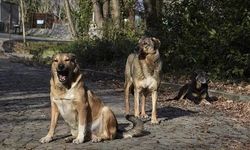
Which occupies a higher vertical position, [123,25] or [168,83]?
[123,25]

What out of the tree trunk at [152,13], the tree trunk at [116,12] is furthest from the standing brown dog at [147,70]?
the tree trunk at [116,12]

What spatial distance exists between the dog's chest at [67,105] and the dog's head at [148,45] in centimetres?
244

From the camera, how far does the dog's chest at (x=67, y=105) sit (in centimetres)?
787

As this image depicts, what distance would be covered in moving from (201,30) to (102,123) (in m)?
10.2

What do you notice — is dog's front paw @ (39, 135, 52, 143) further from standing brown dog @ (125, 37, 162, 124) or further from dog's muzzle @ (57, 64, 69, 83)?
standing brown dog @ (125, 37, 162, 124)

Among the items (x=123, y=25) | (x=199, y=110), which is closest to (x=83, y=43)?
(x=123, y=25)

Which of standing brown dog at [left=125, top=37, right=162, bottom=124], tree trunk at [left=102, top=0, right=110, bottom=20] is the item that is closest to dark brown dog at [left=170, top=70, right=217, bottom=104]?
standing brown dog at [left=125, top=37, right=162, bottom=124]

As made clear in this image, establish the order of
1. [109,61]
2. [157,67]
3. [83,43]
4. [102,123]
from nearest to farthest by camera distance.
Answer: [102,123]
[157,67]
[109,61]
[83,43]

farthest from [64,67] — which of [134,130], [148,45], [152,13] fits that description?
[152,13]

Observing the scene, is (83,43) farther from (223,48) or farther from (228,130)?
(228,130)

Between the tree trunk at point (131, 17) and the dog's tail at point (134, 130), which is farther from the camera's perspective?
the tree trunk at point (131, 17)

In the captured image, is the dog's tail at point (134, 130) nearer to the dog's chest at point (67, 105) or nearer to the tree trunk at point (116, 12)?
the dog's chest at point (67, 105)

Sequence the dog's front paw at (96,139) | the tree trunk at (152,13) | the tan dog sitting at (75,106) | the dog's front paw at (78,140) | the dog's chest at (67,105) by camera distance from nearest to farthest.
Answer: the tan dog sitting at (75,106), the dog's chest at (67,105), the dog's front paw at (78,140), the dog's front paw at (96,139), the tree trunk at (152,13)

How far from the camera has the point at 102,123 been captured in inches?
318
